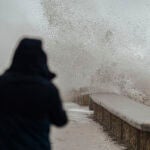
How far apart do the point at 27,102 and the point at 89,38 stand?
14014 mm

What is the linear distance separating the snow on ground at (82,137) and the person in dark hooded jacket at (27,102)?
4007mm

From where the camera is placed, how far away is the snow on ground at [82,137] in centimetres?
701

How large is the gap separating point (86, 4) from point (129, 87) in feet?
14.1

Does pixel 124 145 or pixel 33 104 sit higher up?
pixel 33 104

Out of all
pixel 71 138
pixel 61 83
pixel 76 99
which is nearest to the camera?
pixel 71 138

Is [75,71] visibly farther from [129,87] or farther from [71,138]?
[71,138]

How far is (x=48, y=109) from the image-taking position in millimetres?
2826

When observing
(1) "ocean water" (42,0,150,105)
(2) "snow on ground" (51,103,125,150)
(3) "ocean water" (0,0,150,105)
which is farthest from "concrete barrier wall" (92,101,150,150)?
(3) "ocean water" (0,0,150,105)

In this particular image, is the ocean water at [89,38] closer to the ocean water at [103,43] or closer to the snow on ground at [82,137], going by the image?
the ocean water at [103,43]

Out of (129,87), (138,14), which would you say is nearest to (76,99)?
(129,87)

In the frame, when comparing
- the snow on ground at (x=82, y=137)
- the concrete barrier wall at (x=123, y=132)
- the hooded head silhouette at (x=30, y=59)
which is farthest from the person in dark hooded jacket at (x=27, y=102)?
the snow on ground at (x=82, y=137)

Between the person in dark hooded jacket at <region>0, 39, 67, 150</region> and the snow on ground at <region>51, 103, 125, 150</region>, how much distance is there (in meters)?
4.01

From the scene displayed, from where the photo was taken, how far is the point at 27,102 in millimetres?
2820

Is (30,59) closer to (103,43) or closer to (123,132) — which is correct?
(123,132)
